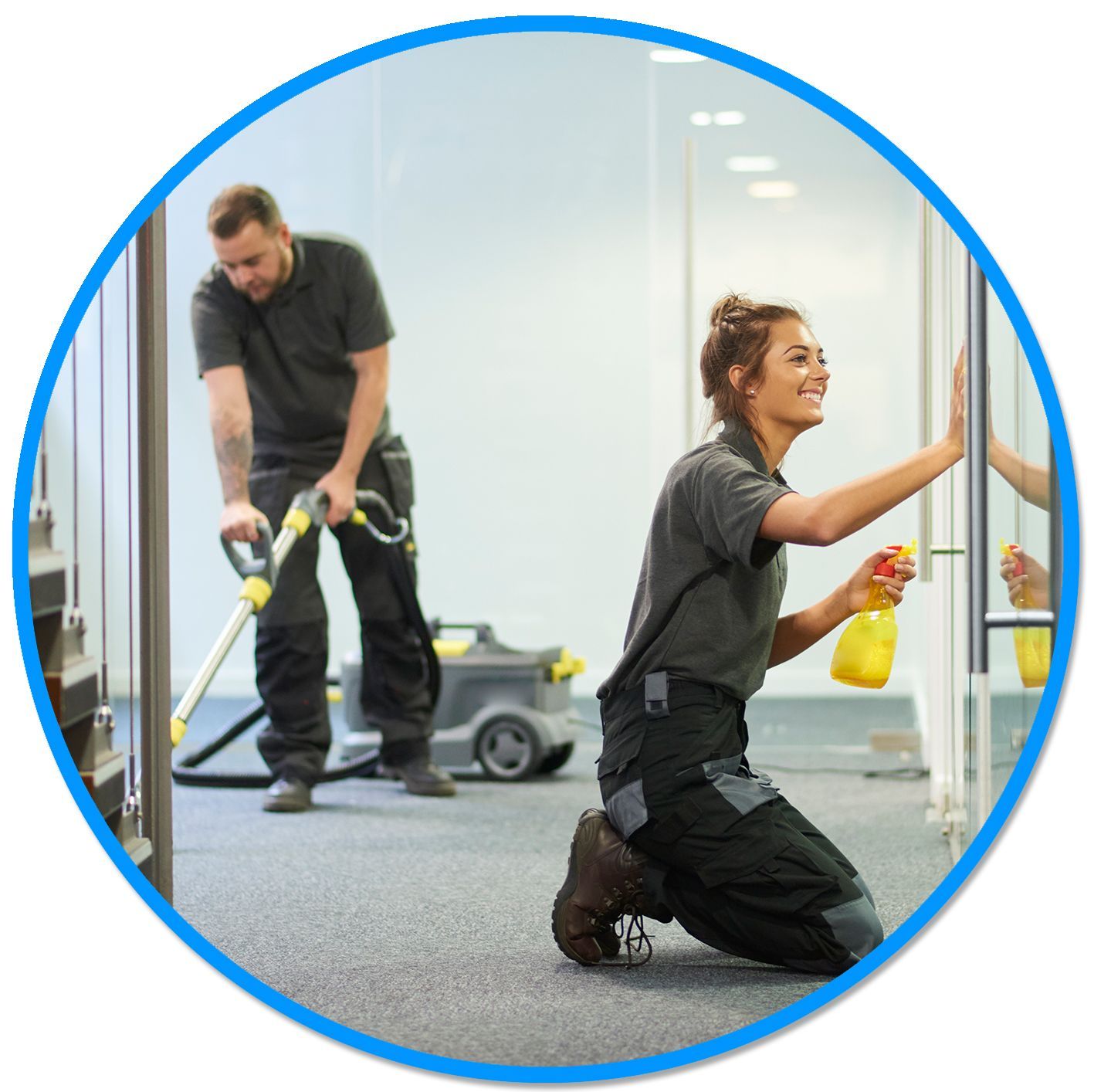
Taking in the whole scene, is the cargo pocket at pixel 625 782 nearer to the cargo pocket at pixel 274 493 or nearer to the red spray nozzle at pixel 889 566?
the red spray nozzle at pixel 889 566

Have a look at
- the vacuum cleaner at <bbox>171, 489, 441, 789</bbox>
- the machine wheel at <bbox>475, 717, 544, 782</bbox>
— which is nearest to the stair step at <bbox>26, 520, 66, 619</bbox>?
the vacuum cleaner at <bbox>171, 489, 441, 789</bbox>

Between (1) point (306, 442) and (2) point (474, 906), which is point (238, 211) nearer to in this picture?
(1) point (306, 442)

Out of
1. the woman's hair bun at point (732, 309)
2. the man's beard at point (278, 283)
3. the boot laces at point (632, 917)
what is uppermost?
the man's beard at point (278, 283)

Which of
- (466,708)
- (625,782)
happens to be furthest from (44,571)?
(466,708)

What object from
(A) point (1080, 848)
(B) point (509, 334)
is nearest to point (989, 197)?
(A) point (1080, 848)

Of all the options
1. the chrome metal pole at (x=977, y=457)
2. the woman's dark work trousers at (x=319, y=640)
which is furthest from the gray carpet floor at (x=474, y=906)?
the chrome metal pole at (x=977, y=457)

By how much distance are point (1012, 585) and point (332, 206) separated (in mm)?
2695

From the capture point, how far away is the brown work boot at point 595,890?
5.75 feet

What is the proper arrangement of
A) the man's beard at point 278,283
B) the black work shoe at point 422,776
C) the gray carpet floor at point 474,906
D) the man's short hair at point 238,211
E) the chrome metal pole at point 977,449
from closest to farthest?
1. the chrome metal pole at point 977,449
2. the gray carpet floor at point 474,906
3. the man's short hair at point 238,211
4. the man's beard at point 278,283
5. the black work shoe at point 422,776

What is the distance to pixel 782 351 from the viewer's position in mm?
1734

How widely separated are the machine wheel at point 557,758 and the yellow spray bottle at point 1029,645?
5.19 ft

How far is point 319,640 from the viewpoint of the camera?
2.89 metres

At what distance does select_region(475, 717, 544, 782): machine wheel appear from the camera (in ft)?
10.1

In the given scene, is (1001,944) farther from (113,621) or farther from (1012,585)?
(113,621)
